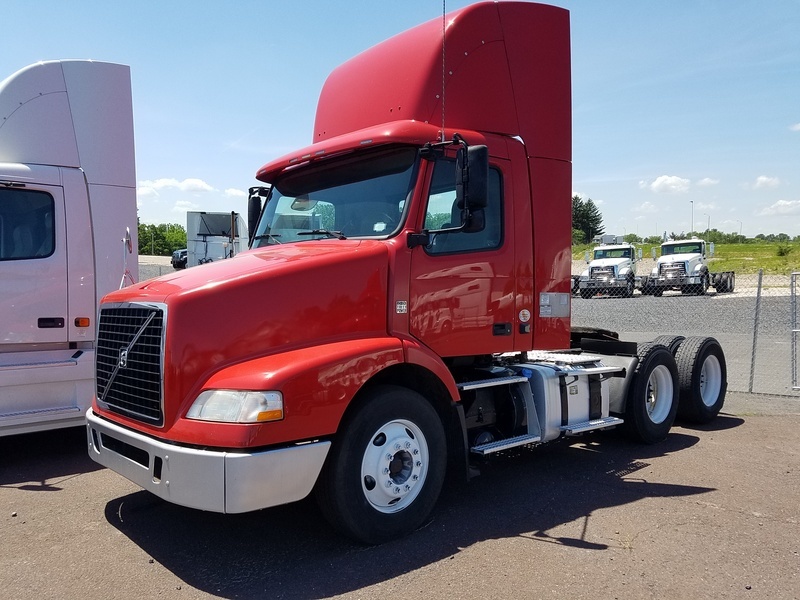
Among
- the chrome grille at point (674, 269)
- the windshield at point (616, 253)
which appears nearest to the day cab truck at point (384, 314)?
the chrome grille at point (674, 269)

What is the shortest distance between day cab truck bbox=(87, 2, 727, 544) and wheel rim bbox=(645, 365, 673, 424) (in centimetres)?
130

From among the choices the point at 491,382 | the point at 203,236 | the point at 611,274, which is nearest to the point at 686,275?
the point at 611,274

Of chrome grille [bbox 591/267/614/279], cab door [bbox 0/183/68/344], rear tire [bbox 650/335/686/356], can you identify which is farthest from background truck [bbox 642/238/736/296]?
cab door [bbox 0/183/68/344]

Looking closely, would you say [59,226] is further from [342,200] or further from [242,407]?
[242,407]

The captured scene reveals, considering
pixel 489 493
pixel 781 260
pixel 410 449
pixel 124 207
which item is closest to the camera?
pixel 410 449

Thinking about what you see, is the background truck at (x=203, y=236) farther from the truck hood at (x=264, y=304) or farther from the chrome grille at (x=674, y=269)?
the chrome grille at (x=674, y=269)

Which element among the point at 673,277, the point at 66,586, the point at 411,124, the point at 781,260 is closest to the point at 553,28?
the point at 411,124

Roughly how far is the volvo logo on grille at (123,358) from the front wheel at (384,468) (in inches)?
60.5

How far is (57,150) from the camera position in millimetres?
6688

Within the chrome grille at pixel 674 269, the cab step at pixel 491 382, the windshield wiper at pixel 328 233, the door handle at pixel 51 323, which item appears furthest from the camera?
the chrome grille at pixel 674 269

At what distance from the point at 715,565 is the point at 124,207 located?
21.0 ft

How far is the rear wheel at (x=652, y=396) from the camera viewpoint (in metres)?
6.94

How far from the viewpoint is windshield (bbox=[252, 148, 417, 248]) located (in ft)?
15.7

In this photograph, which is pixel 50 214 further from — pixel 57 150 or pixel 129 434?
pixel 129 434
